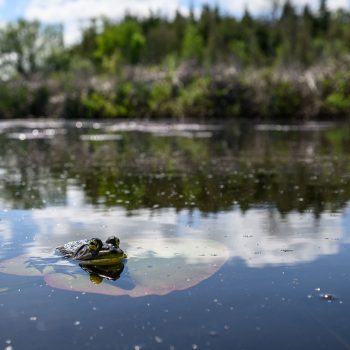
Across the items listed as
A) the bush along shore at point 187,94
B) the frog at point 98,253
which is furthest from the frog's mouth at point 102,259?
the bush along shore at point 187,94

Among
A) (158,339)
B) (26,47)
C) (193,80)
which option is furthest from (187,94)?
(158,339)

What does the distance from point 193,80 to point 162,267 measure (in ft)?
199

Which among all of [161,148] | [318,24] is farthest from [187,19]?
[161,148]

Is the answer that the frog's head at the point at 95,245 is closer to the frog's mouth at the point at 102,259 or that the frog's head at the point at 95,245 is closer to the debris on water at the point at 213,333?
the frog's mouth at the point at 102,259

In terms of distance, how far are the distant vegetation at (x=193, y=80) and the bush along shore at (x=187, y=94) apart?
0.33ft

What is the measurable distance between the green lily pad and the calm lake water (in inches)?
1.0

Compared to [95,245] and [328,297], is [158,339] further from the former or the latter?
[95,245]

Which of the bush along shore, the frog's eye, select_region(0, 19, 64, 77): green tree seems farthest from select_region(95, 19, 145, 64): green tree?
the frog's eye

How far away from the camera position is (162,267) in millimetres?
9078

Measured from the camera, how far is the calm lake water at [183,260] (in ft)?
22.3

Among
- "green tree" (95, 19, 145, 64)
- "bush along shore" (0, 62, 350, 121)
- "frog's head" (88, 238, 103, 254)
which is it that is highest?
"green tree" (95, 19, 145, 64)

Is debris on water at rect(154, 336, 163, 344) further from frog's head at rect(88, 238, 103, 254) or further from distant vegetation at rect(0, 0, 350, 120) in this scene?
distant vegetation at rect(0, 0, 350, 120)

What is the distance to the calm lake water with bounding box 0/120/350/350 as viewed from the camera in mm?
6793

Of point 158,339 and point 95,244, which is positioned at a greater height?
point 95,244
